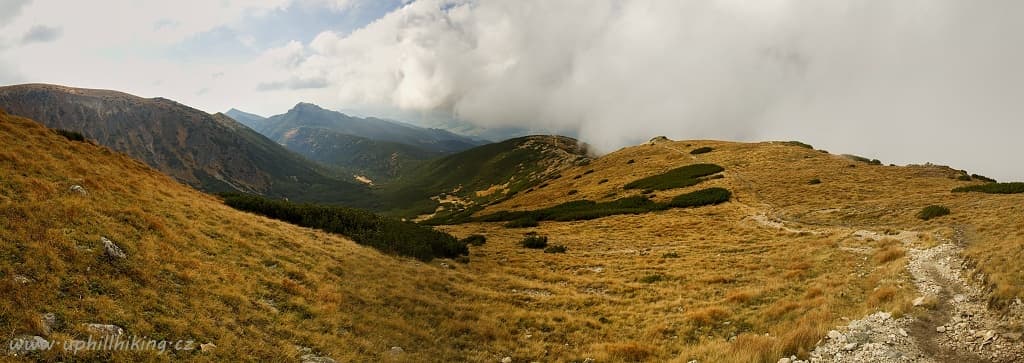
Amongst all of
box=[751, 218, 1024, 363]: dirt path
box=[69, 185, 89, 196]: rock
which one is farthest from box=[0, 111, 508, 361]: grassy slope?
box=[751, 218, 1024, 363]: dirt path

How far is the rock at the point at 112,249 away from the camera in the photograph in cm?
1143

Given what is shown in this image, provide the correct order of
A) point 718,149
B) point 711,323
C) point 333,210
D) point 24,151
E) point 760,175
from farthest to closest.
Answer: point 718,149, point 760,175, point 333,210, point 24,151, point 711,323

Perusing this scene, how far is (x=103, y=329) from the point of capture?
8.52 meters

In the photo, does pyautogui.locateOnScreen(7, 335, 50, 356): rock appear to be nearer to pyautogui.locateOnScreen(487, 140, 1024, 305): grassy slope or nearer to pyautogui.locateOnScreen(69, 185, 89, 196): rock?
pyautogui.locateOnScreen(69, 185, 89, 196): rock

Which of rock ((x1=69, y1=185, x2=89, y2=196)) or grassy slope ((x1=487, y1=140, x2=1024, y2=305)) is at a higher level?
grassy slope ((x1=487, y1=140, x2=1024, y2=305))

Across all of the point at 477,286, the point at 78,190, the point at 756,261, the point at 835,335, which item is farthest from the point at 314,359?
the point at 756,261

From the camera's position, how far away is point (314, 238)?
2188 cm

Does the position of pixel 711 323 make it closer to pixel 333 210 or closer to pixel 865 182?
pixel 333 210

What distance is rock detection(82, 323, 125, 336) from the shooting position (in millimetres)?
8367

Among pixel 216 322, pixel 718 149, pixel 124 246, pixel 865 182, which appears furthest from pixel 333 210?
pixel 718 149

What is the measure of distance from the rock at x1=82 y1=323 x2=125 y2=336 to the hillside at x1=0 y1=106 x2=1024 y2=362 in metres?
0.15

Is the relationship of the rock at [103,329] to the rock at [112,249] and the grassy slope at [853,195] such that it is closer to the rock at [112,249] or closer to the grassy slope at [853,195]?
the rock at [112,249]

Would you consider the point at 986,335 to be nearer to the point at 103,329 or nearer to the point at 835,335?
the point at 835,335

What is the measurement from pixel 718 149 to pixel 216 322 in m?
76.6
